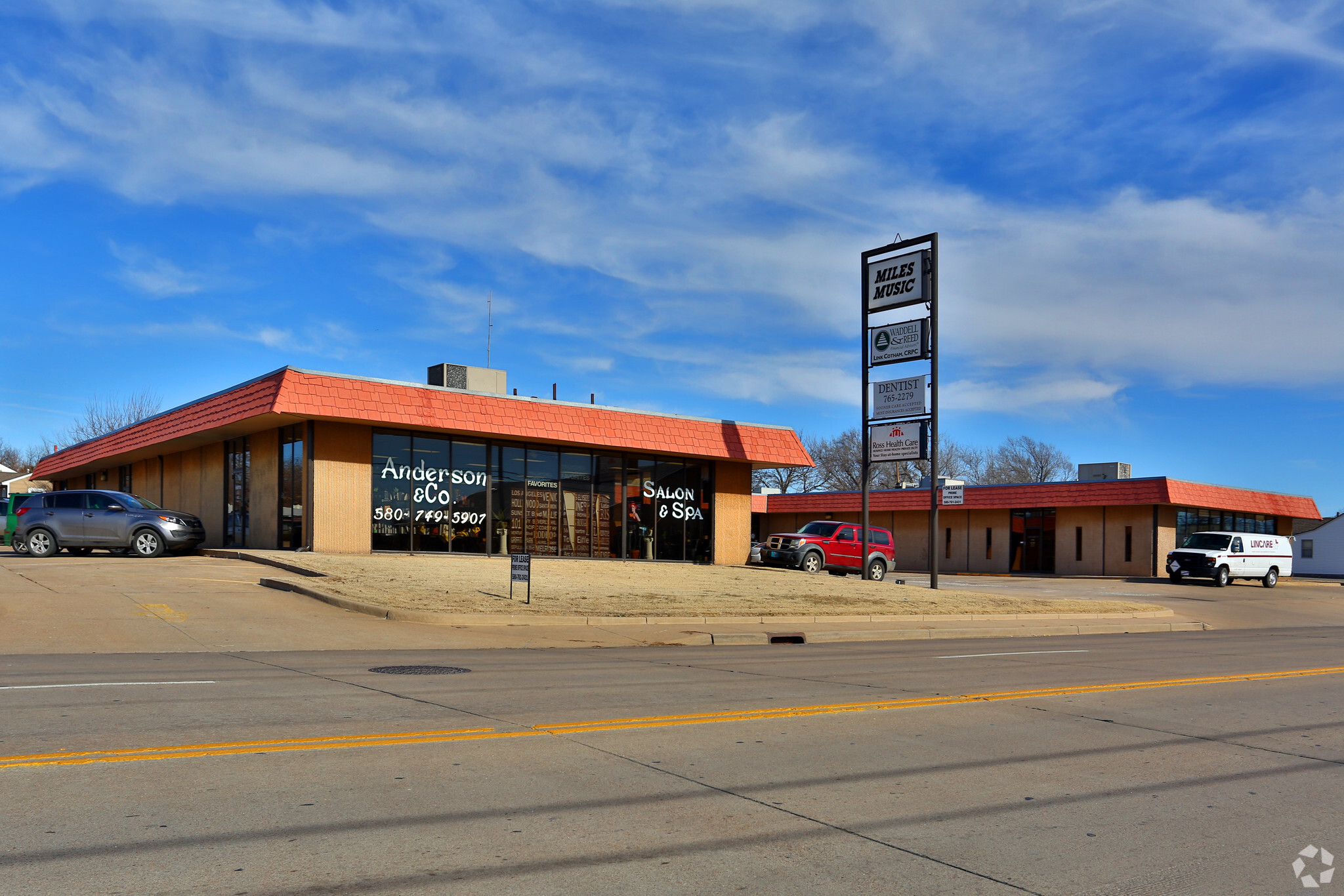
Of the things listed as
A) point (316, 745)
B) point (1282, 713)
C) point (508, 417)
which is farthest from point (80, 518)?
point (1282, 713)

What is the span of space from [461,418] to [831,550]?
42.5 ft

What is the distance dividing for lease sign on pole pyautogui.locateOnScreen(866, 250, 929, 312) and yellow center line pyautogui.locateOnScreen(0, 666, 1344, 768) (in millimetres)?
18844

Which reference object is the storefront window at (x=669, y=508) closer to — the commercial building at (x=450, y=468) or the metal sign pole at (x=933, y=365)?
the commercial building at (x=450, y=468)

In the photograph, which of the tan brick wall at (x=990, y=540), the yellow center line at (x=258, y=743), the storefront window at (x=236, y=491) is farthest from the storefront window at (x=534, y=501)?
the tan brick wall at (x=990, y=540)

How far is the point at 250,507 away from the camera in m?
29.0

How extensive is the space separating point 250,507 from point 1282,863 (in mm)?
28250

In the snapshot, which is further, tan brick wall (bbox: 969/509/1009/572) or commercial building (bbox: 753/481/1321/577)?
tan brick wall (bbox: 969/509/1009/572)

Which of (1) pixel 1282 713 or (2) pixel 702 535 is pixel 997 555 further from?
(1) pixel 1282 713

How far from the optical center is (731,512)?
34.9 metres

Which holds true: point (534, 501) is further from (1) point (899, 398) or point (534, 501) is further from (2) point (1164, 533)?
(2) point (1164, 533)

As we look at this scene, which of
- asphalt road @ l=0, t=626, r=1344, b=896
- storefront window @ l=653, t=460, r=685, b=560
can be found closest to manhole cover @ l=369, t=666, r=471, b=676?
asphalt road @ l=0, t=626, r=1344, b=896

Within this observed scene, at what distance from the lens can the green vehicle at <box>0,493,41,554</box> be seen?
2455cm

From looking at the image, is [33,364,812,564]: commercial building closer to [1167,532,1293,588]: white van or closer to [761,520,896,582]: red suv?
[761,520,896,582]: red suv

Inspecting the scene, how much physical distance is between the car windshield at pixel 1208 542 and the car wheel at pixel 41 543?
124ft
